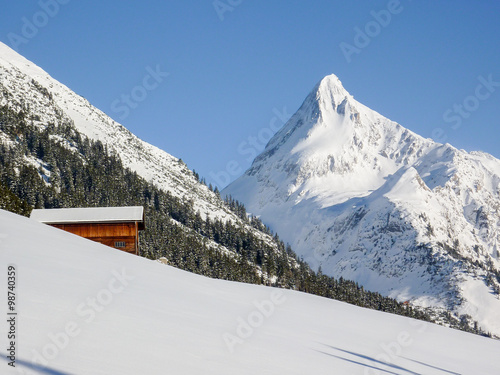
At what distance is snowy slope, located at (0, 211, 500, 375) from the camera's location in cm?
941

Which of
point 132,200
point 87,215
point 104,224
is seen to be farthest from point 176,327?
point 132,200

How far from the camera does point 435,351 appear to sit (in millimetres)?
17047

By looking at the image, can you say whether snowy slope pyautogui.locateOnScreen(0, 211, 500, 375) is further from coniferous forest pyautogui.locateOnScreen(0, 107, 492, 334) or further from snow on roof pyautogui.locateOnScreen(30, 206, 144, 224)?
coniferous forest pyautogui.locateOnScreen(0, 107, 492, 334)

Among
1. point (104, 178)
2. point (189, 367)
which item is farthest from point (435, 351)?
point (104, 178)

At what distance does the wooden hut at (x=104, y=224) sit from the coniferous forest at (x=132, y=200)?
83.1 feet

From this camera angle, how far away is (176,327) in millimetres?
12188

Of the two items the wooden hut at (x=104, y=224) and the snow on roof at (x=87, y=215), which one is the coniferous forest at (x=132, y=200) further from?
the wooden hut at (x=104, y=224)

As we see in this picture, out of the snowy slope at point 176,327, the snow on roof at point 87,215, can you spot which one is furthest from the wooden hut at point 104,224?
the snowy slope at point 176,327

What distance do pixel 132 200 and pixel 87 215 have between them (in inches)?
3950

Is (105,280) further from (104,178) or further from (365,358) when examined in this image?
(104,178)

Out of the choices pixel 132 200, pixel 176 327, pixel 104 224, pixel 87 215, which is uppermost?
pixel 132 200

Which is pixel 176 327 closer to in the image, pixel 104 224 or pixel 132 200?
pixel 104 224

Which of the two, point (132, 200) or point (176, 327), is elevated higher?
point (132, 200)

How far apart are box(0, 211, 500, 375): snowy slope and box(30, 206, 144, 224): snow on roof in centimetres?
2565
